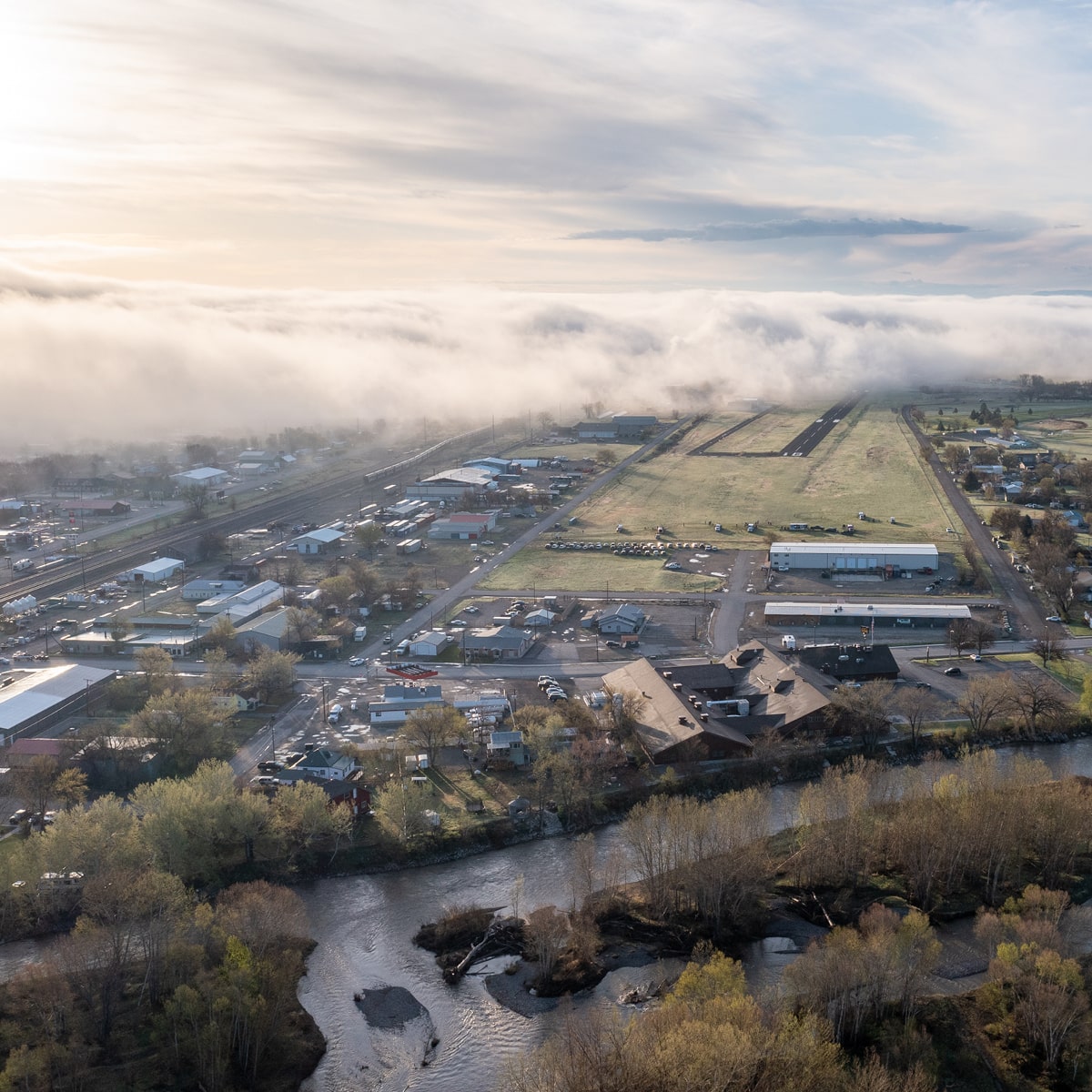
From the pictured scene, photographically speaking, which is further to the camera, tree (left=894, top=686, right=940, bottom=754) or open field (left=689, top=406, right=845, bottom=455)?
open field (left=689, top=406, right=845, bottom=455)

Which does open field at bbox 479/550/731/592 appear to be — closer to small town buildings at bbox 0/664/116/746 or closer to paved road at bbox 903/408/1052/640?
paved road at bbox 903/408/1052/640

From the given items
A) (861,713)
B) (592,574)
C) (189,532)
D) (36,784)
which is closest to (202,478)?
(189,532)

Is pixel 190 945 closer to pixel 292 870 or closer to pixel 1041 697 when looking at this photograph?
pixel 292 870

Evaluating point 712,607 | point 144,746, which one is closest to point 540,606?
point 712,607

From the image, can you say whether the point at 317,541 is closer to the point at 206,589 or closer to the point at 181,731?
the point at 206,589

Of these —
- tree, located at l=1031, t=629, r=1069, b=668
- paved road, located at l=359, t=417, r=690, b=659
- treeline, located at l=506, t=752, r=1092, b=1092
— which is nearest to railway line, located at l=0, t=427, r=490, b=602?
paved road, located at l=359, t=417, r=690, b=659

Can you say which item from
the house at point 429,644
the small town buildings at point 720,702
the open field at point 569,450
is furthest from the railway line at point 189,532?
the small town buildings at point 720,702
